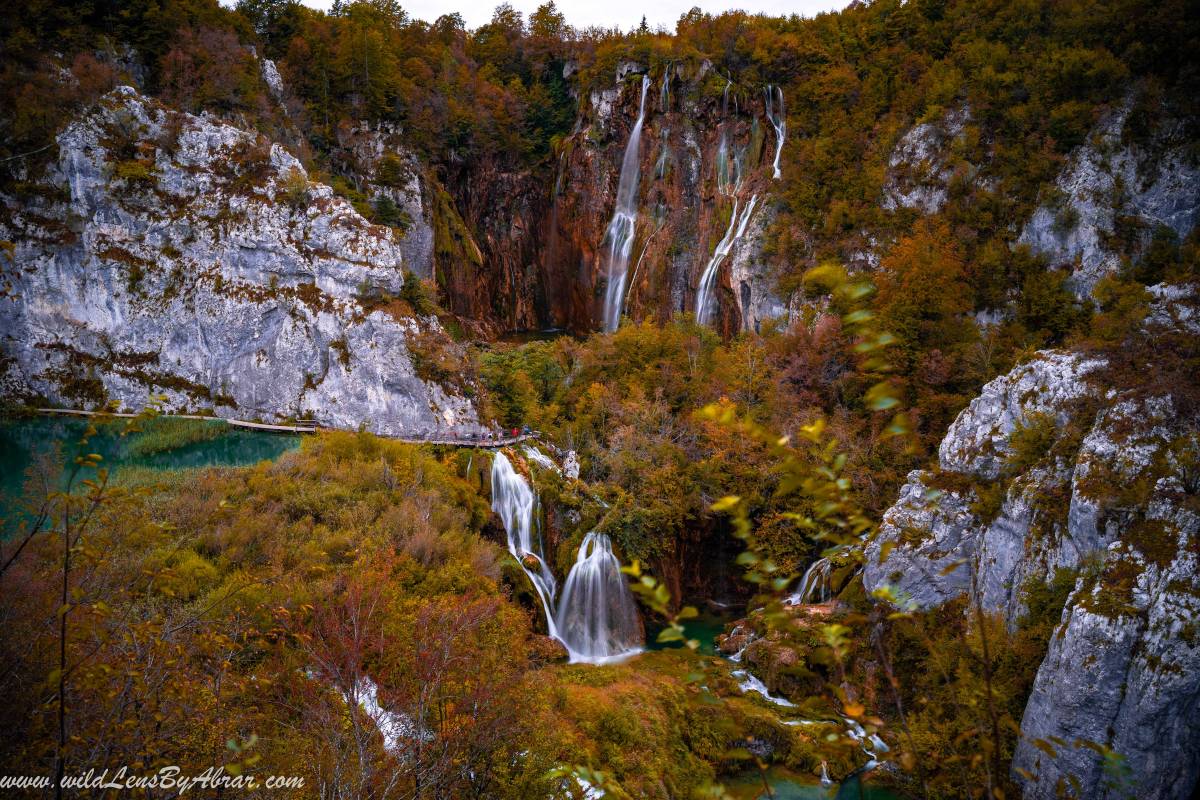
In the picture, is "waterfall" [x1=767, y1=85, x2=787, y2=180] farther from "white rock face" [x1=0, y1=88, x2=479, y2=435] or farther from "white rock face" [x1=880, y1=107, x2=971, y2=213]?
"white rock face" [x1=0, y1=88, x2=479, y2=435]

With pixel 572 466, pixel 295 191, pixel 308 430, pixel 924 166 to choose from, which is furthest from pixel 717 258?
pixel 308 430

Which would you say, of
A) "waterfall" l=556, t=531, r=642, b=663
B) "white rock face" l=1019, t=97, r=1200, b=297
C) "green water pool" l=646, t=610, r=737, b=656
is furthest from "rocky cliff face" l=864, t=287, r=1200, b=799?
"white rock face" l=1019, t=97, r=1200, b=297

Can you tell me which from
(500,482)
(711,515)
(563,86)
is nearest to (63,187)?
(500,482)

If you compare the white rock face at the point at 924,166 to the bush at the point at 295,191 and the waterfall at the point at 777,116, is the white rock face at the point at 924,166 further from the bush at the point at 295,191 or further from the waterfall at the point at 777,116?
the bush at the point at 295,191

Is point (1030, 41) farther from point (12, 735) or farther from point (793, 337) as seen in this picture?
point (12, 735)

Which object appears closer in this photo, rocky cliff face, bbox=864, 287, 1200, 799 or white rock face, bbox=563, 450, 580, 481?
rocky cliff face, bbox=864, 287, 1200, 799
